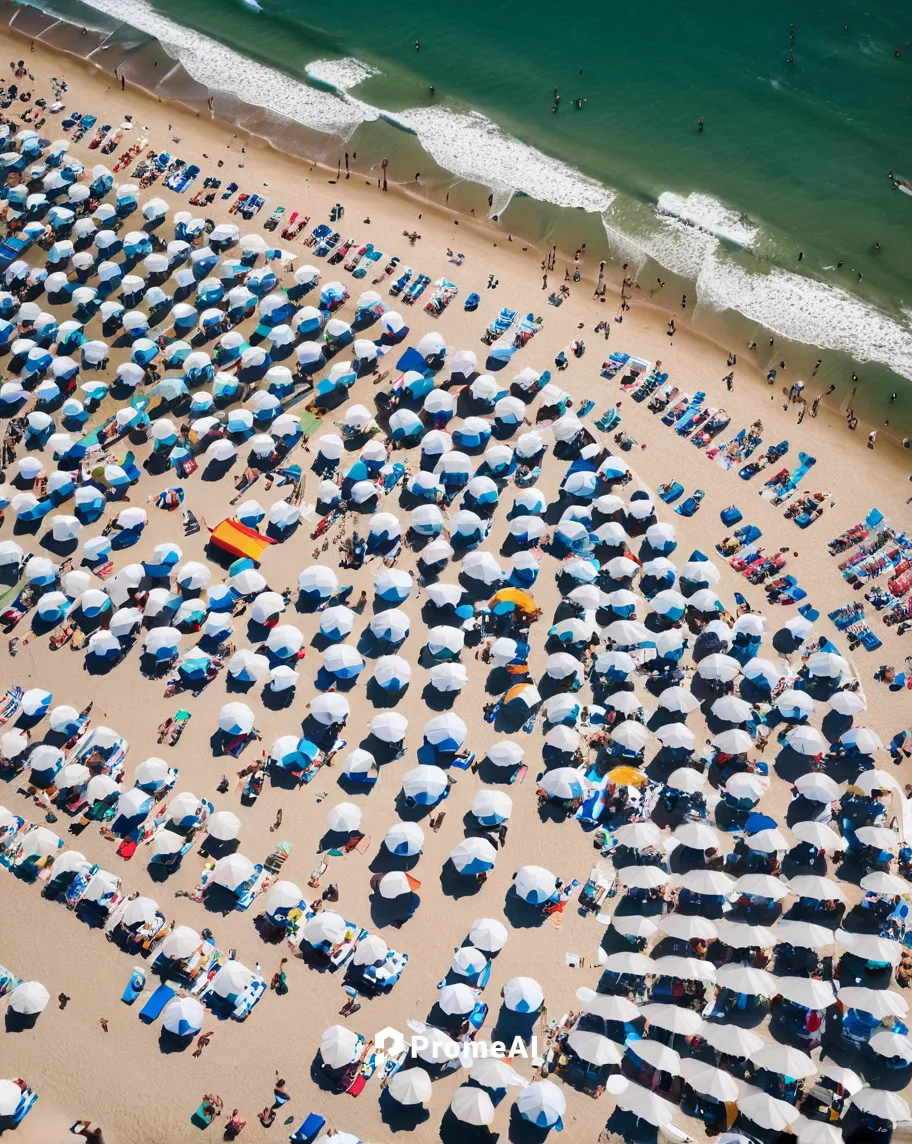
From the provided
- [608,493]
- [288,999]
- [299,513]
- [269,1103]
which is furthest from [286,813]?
[608,493]

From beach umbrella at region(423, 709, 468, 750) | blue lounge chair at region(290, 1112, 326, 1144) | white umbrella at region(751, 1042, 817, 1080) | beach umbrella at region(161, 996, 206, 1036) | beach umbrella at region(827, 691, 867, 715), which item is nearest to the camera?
white umbrella at region(751, 1042, 817, 1080)

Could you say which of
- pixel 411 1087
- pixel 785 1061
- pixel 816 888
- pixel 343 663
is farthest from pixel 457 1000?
pixel 343 663

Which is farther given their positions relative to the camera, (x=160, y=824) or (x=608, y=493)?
(x=608, y=493)

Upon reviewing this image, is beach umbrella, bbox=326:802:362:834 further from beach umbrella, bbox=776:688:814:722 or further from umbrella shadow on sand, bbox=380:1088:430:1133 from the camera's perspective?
beach umbrella, bbox=776:688:814:722

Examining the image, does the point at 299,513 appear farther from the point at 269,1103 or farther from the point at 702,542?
the point at 269,1103

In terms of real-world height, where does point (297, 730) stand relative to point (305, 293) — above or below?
below

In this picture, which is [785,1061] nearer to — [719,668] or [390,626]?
[719,668]

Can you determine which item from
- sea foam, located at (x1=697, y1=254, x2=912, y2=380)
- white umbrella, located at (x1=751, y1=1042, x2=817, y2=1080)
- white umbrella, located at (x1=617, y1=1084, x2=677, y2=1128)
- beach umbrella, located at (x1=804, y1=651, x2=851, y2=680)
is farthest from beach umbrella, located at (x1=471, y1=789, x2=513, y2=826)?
sea foam, located at (x1=697, y1=254, x2=912, y2=380)

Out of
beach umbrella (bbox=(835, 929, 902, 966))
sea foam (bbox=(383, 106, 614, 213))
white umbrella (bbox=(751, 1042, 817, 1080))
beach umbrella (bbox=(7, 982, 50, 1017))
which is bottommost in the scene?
beach umbrella (bbox=(7, 982, 50, 1017))
